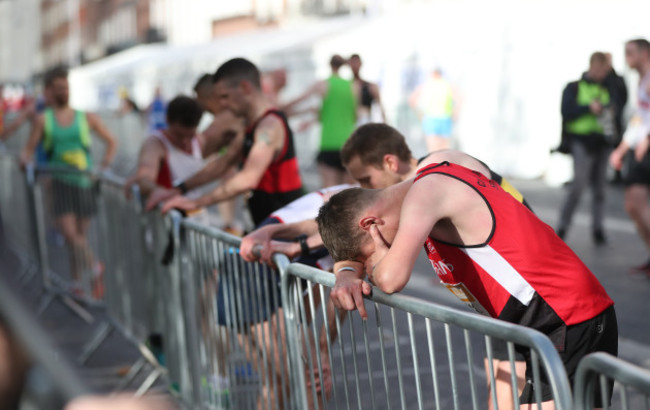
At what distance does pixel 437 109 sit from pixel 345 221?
13.1m

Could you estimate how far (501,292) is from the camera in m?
3.06

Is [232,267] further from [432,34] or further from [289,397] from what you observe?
[432,34]

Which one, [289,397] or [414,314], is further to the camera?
[289,397]

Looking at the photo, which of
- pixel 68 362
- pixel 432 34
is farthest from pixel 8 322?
pixel 432 34

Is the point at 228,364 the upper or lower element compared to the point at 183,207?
lower

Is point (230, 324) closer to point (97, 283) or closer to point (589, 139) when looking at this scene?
point (97, 283)

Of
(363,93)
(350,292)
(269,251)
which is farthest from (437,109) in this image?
(350,292)

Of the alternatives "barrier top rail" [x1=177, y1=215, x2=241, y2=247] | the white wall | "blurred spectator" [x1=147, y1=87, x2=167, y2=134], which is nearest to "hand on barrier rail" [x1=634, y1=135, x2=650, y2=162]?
"barrier top rail" [x1=177, y1=215, x2=241, y2=247]

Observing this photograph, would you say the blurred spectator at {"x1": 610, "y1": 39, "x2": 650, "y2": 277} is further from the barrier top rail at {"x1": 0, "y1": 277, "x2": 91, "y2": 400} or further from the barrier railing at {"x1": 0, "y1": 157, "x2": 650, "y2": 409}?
the barrier top rail at {"x1": 0, "y1": 277, "x2": 91, "y2": 400}

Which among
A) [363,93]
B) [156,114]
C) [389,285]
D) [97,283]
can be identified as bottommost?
[97,283]

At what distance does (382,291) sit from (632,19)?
12788 millimetres

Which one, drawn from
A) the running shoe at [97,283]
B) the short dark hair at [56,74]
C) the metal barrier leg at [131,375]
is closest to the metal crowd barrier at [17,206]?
the short dark hair at [56,74]

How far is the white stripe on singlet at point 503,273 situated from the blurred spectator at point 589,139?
685cm

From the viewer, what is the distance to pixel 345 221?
122 inches
